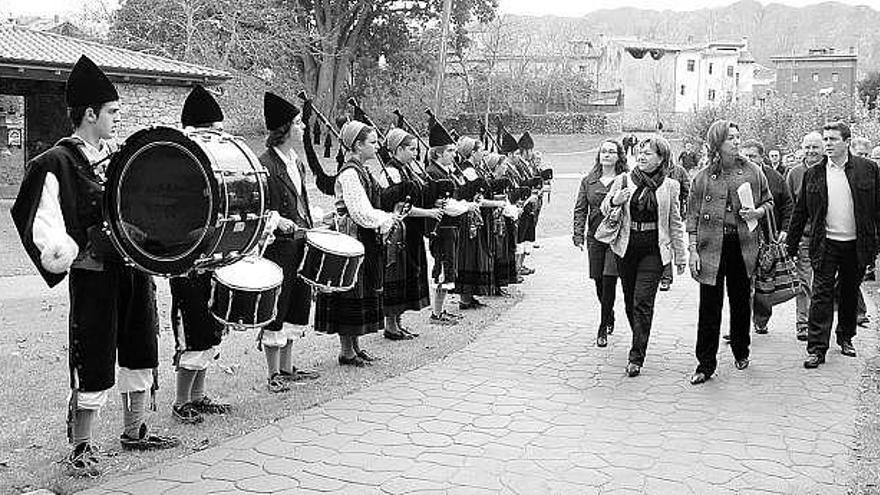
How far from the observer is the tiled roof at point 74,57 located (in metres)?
21.2

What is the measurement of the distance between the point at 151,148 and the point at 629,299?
4535 millimetres

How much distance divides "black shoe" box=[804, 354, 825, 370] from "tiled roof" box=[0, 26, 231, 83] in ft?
57.9

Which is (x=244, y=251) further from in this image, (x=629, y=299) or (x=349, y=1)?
(x=349, y=1)

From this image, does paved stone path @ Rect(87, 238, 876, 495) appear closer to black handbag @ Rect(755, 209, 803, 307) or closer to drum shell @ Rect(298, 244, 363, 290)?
black handbag @ Rect(755, 209, 803, 307)

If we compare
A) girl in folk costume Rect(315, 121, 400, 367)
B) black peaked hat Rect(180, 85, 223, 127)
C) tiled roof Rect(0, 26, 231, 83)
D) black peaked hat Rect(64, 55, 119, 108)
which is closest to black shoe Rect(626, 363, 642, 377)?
girl in folk costume Rect(315, 121, 400, 367)

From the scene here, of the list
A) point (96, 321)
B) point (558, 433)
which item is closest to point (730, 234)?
point (558, 433)

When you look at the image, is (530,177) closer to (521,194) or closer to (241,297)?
(521,194)

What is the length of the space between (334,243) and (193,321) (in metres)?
1.16

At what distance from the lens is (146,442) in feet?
18.9

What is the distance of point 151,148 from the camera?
16.9 ft

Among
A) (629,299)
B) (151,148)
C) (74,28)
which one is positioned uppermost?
(74,28)

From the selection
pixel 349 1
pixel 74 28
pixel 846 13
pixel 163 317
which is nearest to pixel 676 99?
pixel 349 1

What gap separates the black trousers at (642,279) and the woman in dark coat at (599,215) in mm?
890

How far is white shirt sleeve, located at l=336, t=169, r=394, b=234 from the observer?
7633 mm
